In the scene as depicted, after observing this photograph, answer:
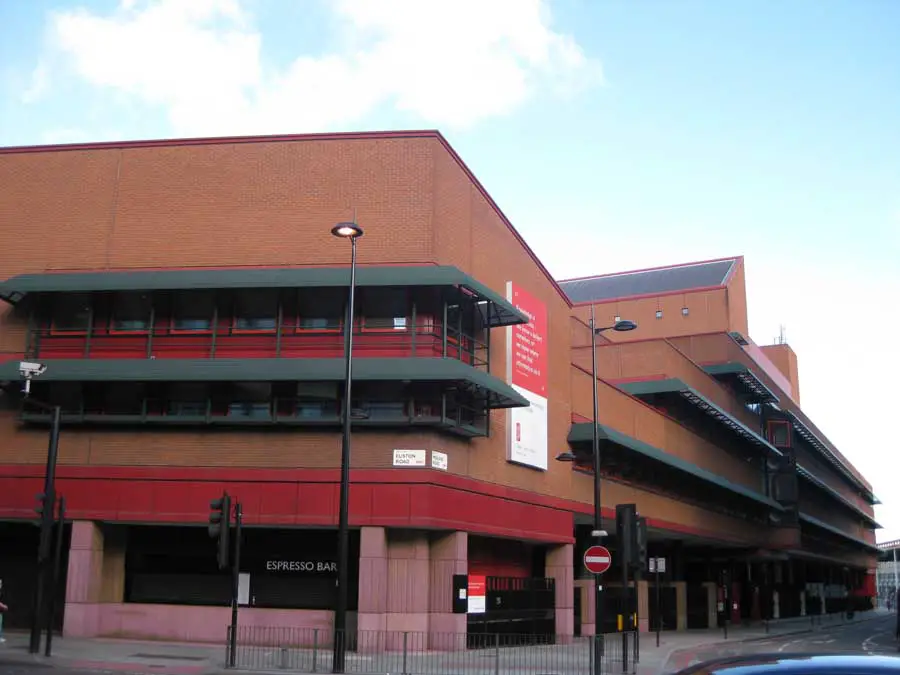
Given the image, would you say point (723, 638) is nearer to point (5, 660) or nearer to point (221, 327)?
point (221, 327)

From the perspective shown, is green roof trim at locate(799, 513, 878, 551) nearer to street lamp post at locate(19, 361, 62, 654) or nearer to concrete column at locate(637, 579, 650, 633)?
concrete column at locate(637, 579, 650, 633)

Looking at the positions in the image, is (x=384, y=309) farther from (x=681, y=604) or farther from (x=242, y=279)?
(x=681, y=604)

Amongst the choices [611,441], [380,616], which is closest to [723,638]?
[611,441]

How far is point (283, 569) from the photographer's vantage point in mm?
28625

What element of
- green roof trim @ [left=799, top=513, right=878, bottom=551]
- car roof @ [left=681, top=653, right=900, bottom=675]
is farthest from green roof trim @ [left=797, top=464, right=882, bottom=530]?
car roof @ [left=681, top=653, right=900, bottom=675]

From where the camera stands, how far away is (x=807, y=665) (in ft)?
17.9

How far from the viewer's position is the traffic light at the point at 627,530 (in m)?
24.7

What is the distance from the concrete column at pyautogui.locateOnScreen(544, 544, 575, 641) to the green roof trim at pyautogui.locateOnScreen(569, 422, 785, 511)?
169 inches

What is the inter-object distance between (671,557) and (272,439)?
34969mm

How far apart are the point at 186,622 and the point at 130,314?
29.8 feet

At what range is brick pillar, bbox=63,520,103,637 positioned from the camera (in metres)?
27.6

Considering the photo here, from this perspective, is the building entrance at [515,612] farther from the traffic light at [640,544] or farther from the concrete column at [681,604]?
the concrete column at [681,604]

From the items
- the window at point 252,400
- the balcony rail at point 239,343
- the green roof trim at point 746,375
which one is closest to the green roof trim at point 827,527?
the green roof trim at point 746,375

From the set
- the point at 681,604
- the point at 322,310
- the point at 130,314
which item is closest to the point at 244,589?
the point at 322,310
